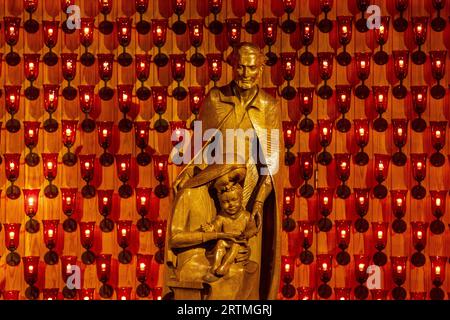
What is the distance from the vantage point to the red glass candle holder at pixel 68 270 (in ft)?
18.8

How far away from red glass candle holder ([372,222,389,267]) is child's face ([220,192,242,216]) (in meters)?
1.71

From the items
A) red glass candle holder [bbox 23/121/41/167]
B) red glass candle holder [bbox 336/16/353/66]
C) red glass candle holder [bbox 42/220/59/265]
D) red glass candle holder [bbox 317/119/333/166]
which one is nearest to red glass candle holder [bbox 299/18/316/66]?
red glass candle holder [bbox 336/16/353/66]

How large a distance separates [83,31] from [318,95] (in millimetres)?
1376

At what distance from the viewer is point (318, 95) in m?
5.89

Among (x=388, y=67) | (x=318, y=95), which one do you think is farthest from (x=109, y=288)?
(x=388, y=67)

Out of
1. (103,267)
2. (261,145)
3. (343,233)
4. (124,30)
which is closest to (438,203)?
(343,233)

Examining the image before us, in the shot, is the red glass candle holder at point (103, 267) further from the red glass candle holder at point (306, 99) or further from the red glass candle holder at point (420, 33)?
the red glass candle holder at point (420, 33)

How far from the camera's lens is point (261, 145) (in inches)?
171

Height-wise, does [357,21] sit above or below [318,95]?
above

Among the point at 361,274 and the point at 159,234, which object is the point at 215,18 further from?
the point at 361,274

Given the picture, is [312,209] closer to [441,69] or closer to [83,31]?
[441,69]

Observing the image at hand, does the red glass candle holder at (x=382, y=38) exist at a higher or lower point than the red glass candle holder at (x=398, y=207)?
higher

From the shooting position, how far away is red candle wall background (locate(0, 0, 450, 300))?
575cm

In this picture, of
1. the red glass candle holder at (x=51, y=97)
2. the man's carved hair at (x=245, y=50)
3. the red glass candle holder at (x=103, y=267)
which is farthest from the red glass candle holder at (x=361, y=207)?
the red glass candle holder at (x=51, y=97)
